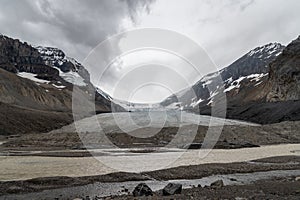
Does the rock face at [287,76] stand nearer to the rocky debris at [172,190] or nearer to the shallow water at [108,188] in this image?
the shallow water at [108,188]

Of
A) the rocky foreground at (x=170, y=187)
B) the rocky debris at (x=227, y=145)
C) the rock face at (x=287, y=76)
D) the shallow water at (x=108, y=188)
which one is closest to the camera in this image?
the rocky foreground at (x=170, y=187)

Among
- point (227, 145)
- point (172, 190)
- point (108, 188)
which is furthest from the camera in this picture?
point (227, 145)

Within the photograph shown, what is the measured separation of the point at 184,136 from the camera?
89000 mm

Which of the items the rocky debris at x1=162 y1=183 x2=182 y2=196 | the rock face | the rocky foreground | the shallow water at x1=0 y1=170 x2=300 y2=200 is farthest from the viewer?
the rock face

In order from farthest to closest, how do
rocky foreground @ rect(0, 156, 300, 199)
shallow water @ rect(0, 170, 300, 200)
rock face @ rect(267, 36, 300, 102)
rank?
1. rock face @ rect(267, 36, 300, 102)
2. shallow water @ rect(0, 170, 300, 200)
3. rocky foreground @ rect(0, 156, 300, 199)

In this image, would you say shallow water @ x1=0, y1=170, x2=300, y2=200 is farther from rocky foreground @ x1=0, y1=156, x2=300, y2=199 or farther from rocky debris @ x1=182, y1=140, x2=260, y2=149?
rocky debris @ x1=182, y1=140, x2=260, y2=149

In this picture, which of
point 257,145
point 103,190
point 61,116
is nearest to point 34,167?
point 103,190

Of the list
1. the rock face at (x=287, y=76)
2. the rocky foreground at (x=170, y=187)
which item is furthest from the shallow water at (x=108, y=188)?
the rock face at (x=287, y=76)

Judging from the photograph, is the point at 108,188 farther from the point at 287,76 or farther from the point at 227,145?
the point at 287,76

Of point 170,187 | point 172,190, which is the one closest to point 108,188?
point 170,187

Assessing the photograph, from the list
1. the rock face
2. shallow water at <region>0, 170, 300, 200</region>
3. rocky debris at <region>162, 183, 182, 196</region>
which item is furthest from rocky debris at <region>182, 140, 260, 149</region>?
the rock face

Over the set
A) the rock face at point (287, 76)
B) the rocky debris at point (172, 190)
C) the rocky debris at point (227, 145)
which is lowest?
the rocky debris at point (172, 190)

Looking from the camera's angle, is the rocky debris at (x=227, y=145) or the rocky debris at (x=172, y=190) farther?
the rocky debris at (x=227, y=145)

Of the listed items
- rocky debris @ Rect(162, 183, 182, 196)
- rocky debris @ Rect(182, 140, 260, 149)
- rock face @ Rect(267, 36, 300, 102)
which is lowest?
rocky debris @ Rect(162, 183, 182, 196)
